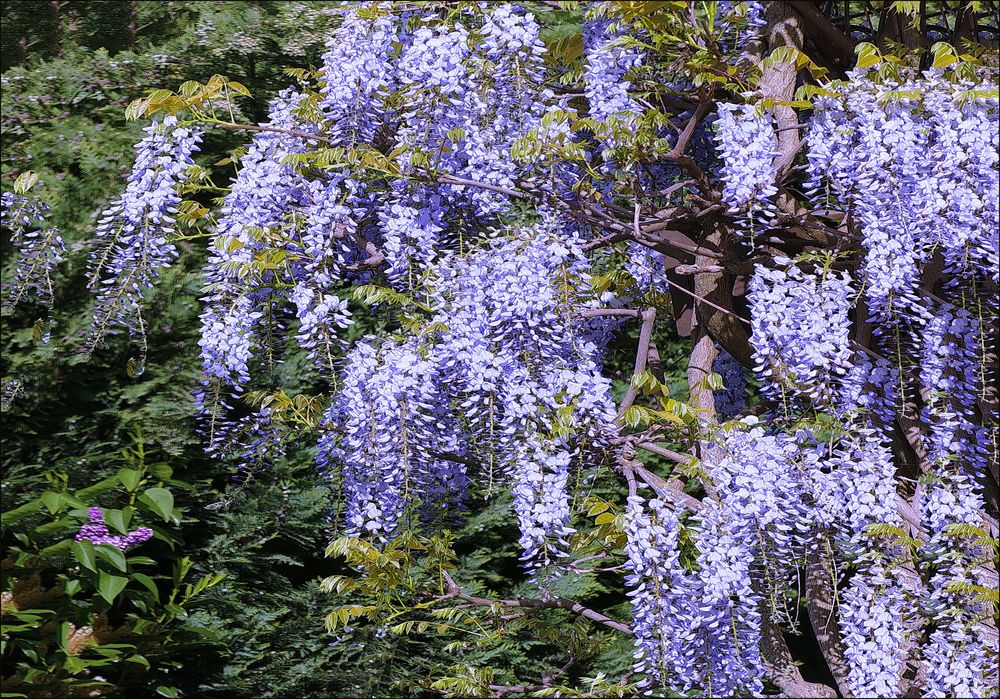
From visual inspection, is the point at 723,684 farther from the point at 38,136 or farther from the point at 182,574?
the point at 38,136

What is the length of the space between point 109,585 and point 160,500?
317 millimetres

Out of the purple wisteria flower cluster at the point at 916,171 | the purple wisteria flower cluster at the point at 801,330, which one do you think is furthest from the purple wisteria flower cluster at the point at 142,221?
the purple wisteria flower cluster at the point at 916,171

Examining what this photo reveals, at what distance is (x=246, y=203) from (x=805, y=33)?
164 centimetres

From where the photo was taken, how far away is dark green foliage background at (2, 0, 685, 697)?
10.1 feet

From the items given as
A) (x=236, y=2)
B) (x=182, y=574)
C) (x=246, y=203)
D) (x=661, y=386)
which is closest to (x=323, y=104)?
(x=246, y=203)

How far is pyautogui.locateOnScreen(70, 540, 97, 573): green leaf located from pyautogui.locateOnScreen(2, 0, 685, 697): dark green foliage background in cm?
29

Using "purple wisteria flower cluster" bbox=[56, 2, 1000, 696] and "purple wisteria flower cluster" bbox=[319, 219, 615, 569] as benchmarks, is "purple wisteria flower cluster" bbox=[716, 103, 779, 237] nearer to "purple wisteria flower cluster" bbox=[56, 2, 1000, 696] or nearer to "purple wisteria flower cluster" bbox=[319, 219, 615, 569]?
"purple wisteria flower cluster" bbox=[56, 2, 1000, 696]

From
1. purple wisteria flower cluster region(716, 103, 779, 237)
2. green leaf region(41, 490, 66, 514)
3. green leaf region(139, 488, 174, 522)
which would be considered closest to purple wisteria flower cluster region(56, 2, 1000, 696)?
purple wisteria flower cluster region(716, 103, 779, 237)

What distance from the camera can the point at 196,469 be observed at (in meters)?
3.43

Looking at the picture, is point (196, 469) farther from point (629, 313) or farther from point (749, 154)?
point (749, 154)

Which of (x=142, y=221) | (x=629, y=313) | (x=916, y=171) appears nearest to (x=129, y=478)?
(x=142, y=221)

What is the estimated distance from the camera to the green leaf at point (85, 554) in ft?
8.68

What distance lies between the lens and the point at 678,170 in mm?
2955

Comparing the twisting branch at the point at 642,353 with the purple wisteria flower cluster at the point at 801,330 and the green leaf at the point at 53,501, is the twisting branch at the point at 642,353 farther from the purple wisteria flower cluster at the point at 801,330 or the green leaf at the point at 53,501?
the green leaf at the point at 53,501
